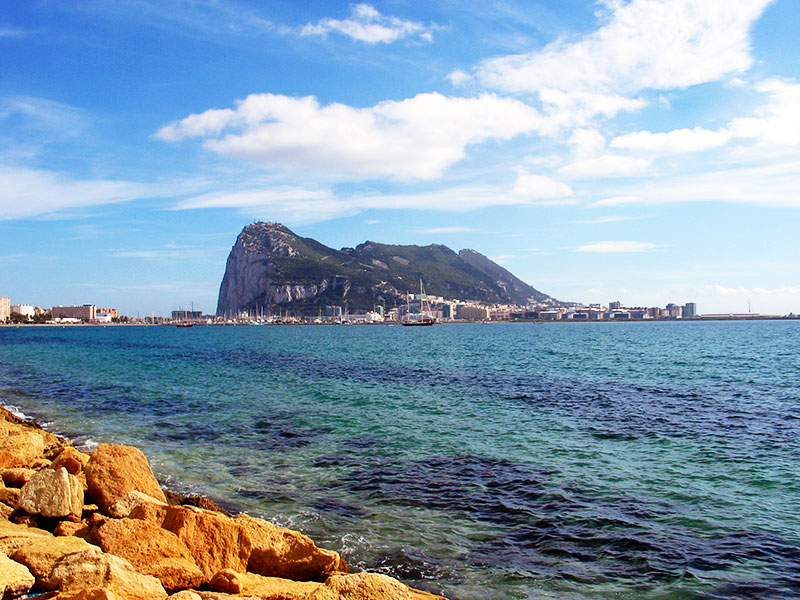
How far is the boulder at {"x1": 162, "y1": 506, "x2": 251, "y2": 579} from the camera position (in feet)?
23.2

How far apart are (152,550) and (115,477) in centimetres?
330

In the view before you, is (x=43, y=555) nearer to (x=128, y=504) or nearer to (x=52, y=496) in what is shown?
(x=128, y=504)

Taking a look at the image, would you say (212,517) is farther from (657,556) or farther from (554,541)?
(657,556)

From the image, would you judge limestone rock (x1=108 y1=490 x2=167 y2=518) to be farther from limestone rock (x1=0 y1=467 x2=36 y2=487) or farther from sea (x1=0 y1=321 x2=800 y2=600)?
limestone rock (x1=0 y1=467 x2=36 y2=487)

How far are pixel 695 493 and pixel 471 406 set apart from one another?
11719mm

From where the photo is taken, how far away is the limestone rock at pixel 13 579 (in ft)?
18.5

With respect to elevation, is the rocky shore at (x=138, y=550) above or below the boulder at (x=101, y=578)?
below

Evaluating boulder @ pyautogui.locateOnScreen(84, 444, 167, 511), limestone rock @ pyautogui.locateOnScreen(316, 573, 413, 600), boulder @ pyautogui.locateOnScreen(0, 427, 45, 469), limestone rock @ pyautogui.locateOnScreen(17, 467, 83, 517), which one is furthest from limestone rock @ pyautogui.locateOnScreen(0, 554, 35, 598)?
boulder @ pyautogui.locateOnScreen(0, 427, 45, 469)

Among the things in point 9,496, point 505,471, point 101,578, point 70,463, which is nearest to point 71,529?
point 9,496

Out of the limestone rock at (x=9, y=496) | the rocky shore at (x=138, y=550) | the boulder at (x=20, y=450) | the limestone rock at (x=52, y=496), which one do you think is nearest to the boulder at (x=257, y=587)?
the rocky shore at (x=138, y=550)

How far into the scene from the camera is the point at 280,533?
7.69 m

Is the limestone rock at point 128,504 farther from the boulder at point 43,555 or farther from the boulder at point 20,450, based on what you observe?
the boulder at point 20,450

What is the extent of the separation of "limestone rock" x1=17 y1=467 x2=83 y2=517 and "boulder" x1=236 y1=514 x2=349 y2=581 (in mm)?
3090

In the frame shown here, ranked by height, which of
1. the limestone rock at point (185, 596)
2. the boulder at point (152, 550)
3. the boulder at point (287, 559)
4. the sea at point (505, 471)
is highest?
the limestone rock at point (185, 596)
